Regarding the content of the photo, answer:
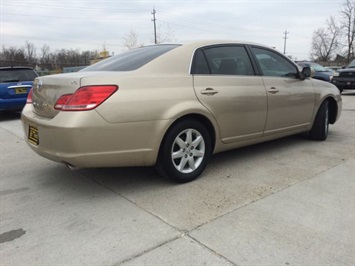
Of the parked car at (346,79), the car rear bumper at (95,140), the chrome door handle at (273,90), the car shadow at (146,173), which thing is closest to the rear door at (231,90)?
the chrome door handle at (273,90)

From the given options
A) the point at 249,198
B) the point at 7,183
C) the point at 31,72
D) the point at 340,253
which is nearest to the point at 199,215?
the point at 249,198

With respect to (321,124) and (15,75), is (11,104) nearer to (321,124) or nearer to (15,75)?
(15,75)

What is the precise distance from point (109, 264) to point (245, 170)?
2.21 m

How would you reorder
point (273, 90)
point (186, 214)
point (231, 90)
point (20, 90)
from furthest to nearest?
point (20, 90)
point (273, 90)
point (231, 90)
point (186, 214)

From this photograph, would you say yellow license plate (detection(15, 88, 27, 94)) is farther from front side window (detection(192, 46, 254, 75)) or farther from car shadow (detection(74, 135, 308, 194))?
front side window (detection(192, 46, 254, 75))

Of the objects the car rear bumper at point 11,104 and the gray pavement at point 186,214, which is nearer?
the gray pavement at point 186,214

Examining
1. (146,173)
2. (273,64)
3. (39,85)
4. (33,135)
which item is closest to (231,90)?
(273,64)

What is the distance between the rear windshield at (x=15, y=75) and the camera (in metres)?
8.82

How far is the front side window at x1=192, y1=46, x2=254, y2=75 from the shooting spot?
3.76 meters

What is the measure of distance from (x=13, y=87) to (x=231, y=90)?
677 centimetres

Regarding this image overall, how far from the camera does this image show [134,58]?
374 centimetres

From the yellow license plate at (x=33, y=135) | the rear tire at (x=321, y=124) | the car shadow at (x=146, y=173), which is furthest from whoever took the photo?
the rear tire at (x=321, y=124)

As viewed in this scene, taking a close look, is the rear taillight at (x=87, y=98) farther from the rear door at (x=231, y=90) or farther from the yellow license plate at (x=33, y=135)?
the rear door at (x=231, y=90)

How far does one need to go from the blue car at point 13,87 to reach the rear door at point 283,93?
21.7ft
